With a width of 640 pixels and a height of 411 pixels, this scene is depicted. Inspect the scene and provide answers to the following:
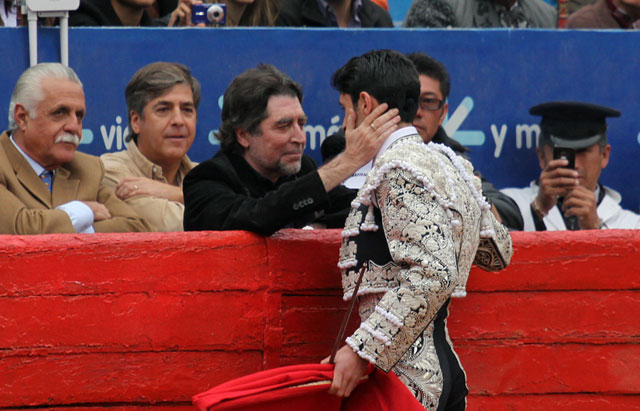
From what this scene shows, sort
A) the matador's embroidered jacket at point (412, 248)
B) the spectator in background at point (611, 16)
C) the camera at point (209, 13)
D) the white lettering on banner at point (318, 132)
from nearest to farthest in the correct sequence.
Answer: the matador's embroidered jacket at point (412, 248)
the white lettering on banner at point (318, 132)
the camera at point (209, 13)
the spectator in background at point (611, 16)

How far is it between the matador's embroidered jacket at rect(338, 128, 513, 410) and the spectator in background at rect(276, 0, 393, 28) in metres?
2.99

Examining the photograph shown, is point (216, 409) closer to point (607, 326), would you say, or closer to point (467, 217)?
point (467, 217)

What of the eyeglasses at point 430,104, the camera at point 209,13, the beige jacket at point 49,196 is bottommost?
the beige jacket at point 49,196

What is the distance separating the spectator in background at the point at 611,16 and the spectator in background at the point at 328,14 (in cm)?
130

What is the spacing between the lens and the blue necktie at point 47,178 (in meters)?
4.48

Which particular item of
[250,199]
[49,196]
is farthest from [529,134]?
[49,196]

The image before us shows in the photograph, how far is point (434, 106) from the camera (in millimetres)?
5555

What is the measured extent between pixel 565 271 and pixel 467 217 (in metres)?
0.95

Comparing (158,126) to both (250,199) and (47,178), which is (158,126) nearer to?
(47,178)

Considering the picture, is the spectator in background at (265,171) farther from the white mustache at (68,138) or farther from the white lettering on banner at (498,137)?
the white lettering on banner at (498,137)

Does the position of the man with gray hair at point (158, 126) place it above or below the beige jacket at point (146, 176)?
above

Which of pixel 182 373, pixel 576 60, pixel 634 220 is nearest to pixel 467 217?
pixel 182 373

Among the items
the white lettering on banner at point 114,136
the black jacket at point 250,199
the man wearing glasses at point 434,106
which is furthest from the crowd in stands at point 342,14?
the black jacket at point 250,199

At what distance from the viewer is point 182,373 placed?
3787mm
